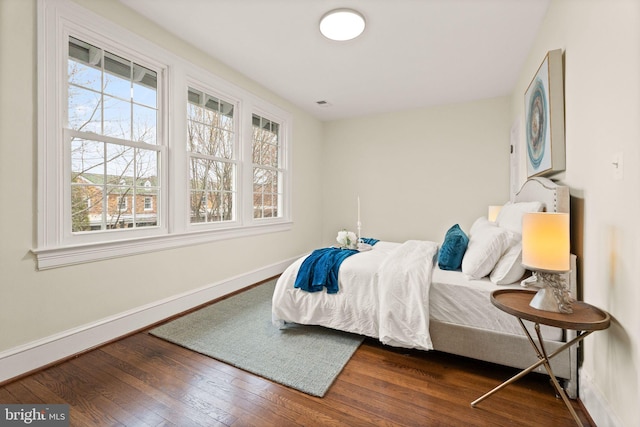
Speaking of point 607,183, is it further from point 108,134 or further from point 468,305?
point 108,134

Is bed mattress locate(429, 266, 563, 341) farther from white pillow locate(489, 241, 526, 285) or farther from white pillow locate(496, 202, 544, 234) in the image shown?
white pillow locate(496, 202, 544, 234)

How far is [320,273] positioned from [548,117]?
2.09 m

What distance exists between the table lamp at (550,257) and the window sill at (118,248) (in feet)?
9.47

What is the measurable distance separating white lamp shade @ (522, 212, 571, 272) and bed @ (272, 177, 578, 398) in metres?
0.48

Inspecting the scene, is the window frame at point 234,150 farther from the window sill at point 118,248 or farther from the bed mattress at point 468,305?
the bed mattress at point 468,305

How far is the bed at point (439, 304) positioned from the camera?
1808mm

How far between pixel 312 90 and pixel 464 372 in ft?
12.2

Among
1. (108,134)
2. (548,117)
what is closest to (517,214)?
(548,117)

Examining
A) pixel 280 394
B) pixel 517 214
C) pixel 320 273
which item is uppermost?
pixel 517 214

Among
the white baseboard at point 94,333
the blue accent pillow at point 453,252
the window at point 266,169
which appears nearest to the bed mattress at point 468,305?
the blue accent pillow at point 453,252

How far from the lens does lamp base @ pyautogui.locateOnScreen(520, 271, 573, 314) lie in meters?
1.37

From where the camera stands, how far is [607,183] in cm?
140

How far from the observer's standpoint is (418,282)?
6.72 ft

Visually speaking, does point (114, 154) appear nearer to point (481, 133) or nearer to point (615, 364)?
point (615, 364)
